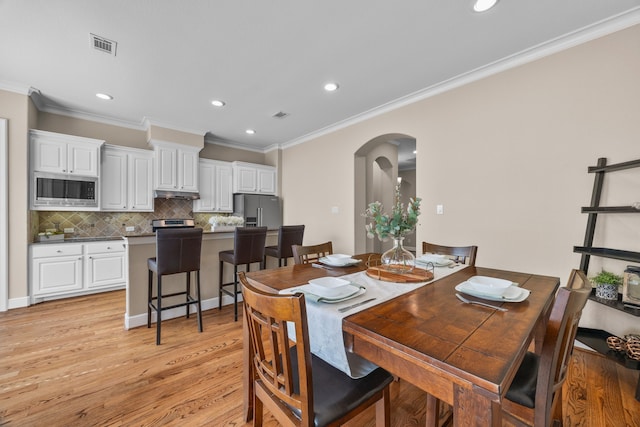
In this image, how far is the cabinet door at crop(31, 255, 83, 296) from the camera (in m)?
3.43

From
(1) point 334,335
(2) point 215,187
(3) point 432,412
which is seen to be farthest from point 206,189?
(3) point 432,412

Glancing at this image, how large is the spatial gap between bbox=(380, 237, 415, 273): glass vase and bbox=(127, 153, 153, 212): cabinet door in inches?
171

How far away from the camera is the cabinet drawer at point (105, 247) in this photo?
3.76m

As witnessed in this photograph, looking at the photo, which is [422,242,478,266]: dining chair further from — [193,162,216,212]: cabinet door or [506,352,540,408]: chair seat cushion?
[193,162,216,212]: cabinet door

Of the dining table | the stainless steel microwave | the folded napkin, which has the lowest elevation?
the dining table

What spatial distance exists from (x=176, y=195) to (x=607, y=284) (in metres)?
5.50

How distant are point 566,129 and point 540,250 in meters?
1.11

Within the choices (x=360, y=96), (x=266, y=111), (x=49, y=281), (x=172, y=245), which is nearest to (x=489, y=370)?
(x=172, y=245)

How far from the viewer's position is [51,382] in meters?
1.87

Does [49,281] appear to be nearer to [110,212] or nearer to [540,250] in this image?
[110,212]

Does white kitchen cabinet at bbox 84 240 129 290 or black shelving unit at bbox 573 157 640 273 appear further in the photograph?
white kitchen cabinet at bbox 84 240 129 290

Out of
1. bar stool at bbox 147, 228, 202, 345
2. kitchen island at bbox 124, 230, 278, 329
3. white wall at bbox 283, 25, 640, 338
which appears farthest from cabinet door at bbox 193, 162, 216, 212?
white wall at bbox 283, 25, 640, 338

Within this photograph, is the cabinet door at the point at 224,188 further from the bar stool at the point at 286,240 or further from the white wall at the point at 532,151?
the white wall at the point at 532,151

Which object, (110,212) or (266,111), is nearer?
(266,111)
